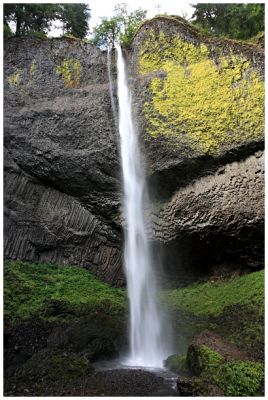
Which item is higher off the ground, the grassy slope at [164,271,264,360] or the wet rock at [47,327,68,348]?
the grassy slope at [164,271,264,360]

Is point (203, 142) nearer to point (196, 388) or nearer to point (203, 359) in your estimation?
point (203, 359)

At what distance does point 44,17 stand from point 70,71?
5116 millimetres

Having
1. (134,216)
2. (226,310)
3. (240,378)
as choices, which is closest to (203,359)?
(240,378)

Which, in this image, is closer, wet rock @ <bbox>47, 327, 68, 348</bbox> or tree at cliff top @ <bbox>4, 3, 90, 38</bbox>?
wet rock @ <bbox>47, 327, 68, 348</bbox>

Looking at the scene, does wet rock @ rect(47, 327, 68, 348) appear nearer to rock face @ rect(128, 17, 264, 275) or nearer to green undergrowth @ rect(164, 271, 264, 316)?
green undergrowth @ rect(164, 271, 264, 316)

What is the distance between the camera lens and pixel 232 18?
17.1m

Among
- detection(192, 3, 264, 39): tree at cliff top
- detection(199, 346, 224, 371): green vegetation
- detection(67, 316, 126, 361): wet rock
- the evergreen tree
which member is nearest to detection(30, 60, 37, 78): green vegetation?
the evergreen tree

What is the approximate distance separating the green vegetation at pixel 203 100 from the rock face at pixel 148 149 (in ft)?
0.11

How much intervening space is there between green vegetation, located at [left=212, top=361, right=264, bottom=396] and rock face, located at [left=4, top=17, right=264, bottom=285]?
526 cm

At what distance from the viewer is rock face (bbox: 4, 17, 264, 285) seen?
11672 millimetres

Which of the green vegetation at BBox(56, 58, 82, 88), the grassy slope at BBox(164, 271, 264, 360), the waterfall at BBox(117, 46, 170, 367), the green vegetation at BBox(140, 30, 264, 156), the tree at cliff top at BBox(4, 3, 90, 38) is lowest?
the grassy slope at BBox(164, 271, 264, 360)

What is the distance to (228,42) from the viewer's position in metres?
12.2

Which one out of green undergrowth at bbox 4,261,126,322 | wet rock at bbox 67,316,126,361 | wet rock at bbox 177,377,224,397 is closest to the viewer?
wet rock at bbox 177,377,224,397

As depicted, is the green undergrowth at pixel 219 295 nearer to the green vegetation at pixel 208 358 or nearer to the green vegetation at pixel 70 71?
the green vegetation at pixel 208 358
